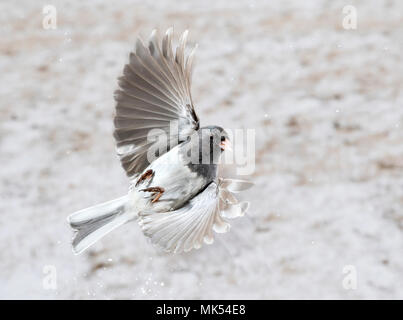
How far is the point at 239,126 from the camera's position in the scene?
48.9 inches

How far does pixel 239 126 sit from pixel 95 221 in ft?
1.44

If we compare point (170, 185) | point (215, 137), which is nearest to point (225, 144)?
point (215, 137)

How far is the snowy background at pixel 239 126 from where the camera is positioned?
3.17ft

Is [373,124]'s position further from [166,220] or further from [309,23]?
[166,220]

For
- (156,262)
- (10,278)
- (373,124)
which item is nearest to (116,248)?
(156,262)

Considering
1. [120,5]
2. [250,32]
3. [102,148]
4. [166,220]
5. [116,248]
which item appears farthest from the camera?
[120,5]

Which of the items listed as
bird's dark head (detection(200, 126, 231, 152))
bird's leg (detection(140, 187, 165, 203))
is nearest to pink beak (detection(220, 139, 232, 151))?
bird's dark head (detection(200, 126, 231, 152))

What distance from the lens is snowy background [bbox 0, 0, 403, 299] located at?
38.0 inches

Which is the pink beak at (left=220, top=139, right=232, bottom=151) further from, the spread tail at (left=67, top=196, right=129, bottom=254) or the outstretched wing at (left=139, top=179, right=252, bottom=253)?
the spread tail at (left=67, top=196, right=129, bottom=254)

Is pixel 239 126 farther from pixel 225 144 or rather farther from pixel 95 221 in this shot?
pixel 95 221

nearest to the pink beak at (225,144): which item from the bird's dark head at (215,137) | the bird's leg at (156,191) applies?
the bird's dark head at (215,137)

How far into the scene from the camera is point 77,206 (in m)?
1.08

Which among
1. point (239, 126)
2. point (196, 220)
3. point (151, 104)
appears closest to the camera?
point (196, 220)

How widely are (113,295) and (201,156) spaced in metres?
0.29
